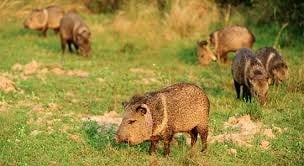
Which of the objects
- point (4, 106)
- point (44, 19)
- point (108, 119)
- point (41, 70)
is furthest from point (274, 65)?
point (44, 19)

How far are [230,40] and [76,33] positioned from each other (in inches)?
125

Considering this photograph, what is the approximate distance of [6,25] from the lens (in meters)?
15.0

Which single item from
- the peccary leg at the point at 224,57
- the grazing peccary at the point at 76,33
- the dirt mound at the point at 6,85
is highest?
the grazing peccary at the point at 76,33

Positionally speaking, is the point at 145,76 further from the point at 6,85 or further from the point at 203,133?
the point at 203,133

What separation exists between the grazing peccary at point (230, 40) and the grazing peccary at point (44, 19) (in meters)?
4.23

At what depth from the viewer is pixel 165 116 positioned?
572 cm

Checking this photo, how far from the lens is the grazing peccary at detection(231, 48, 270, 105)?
798 centimetres

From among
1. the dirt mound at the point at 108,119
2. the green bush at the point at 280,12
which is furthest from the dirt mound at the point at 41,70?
the green bush at the point at 280,12

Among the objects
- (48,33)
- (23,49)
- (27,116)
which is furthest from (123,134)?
(48,33)

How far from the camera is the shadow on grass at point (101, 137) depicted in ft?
20.3

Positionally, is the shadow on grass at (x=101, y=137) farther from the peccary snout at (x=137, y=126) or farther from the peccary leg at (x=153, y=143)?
the peccary snout at (x=137, y=126)

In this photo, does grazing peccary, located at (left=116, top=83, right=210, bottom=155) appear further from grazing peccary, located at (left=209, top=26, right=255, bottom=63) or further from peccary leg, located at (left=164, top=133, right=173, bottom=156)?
grazing peccary, located at (left=209, top=26, right=255, bottom=63)

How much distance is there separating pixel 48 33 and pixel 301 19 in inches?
246

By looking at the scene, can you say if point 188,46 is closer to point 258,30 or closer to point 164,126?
point 258,30
